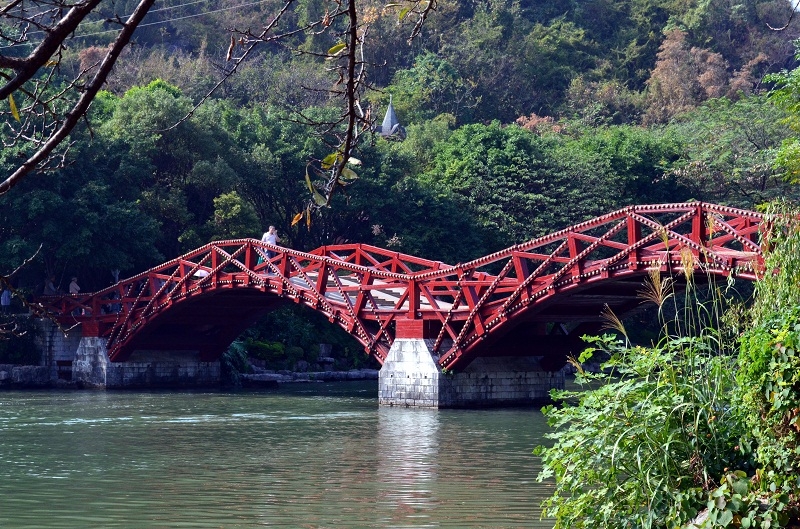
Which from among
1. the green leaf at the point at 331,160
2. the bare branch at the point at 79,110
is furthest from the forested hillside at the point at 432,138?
the bare branch at the point at 79,110

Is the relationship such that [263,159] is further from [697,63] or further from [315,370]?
[697,63]

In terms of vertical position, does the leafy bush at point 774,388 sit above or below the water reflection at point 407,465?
above

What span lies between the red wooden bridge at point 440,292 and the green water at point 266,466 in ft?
7.24

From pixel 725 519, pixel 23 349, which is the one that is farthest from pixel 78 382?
pixel 725 519

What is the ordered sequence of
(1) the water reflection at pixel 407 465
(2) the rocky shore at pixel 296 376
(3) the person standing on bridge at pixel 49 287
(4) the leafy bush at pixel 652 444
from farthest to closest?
1. (3) the person standing on bridge at pixel 49 287
2. (2) the rocky shore at pixel 296 376
3. (1) the water reflection at pixel 407 465
4. (4) the leafy bush at pixel 652 444

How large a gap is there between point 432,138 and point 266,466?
A: 118ft

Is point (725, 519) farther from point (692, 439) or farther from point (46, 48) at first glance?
point (46, 48)

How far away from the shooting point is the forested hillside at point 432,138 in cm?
3956

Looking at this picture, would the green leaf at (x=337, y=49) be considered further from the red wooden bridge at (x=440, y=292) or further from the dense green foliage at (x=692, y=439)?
the red wooden bridge at (x=440, y=292)

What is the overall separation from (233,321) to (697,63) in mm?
32785

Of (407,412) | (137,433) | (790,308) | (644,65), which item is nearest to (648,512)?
(790,308)

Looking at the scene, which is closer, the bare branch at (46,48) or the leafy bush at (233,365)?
the bare branch at (46,48)

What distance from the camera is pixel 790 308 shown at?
899 centimetres

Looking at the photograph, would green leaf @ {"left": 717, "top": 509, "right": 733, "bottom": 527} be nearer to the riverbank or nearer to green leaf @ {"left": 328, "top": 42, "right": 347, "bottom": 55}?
green leaf @ {"left": 328, "top": 42, "right": 347, "bottom": 55}
